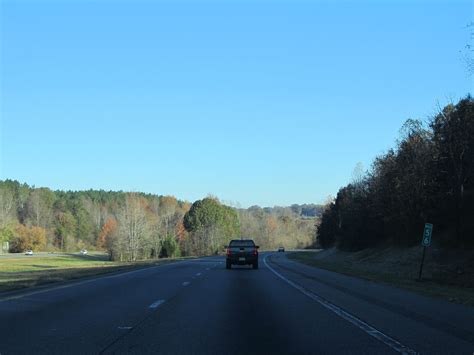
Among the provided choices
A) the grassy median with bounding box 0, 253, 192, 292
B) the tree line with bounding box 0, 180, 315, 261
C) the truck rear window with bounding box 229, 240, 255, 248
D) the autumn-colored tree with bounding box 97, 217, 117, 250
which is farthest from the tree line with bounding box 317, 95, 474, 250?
the autumn-colored tree with bounding box 97, 217, 117, 250

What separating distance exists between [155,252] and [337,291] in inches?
3111

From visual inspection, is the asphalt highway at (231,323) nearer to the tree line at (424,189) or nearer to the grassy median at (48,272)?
the grassy median at (48,272)

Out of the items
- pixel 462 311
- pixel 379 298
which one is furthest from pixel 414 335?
pixel 379 298

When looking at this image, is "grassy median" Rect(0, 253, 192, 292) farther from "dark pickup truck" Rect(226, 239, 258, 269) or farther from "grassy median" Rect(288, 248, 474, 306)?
"grassy median" Rect(288, 248, 474, 306)

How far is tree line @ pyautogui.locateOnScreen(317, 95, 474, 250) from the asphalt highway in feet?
77.0

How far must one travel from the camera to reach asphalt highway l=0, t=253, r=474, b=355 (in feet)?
29.2

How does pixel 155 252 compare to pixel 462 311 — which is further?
pixel 155 252

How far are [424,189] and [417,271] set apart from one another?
10349mm

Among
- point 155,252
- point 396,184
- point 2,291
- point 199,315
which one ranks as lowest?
point 155,252

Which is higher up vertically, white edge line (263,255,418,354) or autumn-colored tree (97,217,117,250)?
white edge line (263,255,418,354)

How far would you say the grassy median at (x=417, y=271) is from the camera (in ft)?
66.1

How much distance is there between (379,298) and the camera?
16609 mm

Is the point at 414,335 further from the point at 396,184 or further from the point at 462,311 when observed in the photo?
the point at 396,184

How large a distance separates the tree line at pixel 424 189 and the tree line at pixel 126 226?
41.0m
